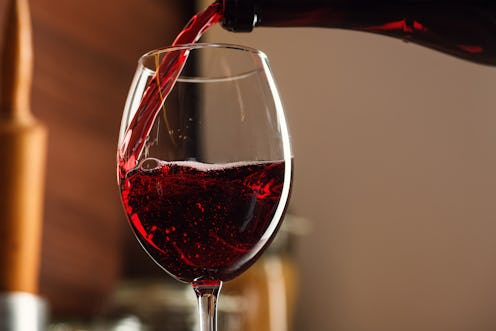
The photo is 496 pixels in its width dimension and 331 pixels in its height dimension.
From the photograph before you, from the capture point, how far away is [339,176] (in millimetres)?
1994

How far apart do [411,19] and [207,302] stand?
291 mm

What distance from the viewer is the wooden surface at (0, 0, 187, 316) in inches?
69.2

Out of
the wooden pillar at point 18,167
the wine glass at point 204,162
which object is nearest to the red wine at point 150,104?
the wine glass at point 204,162

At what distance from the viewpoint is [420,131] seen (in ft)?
6.16

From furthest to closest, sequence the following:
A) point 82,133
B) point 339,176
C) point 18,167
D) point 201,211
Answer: point 339,176, point 82,133, point 18,167, point 201,211

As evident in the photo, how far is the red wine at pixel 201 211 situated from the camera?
59cm

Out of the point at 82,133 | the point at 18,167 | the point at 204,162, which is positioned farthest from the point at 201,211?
the point at 82,133

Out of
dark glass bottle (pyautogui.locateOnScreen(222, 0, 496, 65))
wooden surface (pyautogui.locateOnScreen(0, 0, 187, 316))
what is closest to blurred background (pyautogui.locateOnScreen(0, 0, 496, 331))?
wooden surface (pyautogui.locateOnScreen(0, 0, 187, 316))

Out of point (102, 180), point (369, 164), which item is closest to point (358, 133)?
point (369, 164)

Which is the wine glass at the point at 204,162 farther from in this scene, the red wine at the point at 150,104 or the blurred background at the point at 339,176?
the blurred background at the point at 339,176

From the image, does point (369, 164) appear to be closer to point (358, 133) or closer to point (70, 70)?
point (358, 133)

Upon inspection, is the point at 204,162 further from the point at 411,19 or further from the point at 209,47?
the point at 411,19

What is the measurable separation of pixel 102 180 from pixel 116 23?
15.8 inches

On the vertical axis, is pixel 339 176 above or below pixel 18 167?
above
